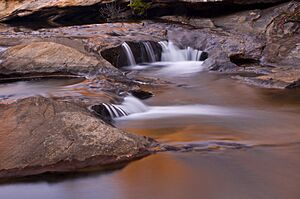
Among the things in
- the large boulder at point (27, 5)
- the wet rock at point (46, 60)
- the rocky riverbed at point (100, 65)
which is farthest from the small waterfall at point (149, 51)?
the large boulder at point (27, 5)

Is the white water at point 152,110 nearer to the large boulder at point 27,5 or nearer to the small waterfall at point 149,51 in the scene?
the small waterfall at point 149,51

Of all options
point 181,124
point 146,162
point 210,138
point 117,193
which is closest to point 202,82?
point 181,124

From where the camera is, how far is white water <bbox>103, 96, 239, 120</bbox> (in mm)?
5668

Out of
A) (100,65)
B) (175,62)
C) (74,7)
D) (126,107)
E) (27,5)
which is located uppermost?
(27,5)

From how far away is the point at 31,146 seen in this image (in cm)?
391

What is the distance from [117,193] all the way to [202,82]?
4.83 m

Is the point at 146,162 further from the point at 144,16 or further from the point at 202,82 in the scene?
the point at 144,16

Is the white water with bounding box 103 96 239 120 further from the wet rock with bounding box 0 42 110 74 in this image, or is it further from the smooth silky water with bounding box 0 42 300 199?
the wet rock with bounding box 0 42 110 74

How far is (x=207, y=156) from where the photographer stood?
413cm

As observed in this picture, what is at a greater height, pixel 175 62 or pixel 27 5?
pixel 27 5

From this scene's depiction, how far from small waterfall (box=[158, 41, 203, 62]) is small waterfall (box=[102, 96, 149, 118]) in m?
4.19

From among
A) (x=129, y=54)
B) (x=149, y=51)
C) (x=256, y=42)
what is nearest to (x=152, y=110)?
(x=129, y=54)

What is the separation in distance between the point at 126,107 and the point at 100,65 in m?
2.57

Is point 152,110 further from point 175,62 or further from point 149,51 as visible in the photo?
point 149,51
